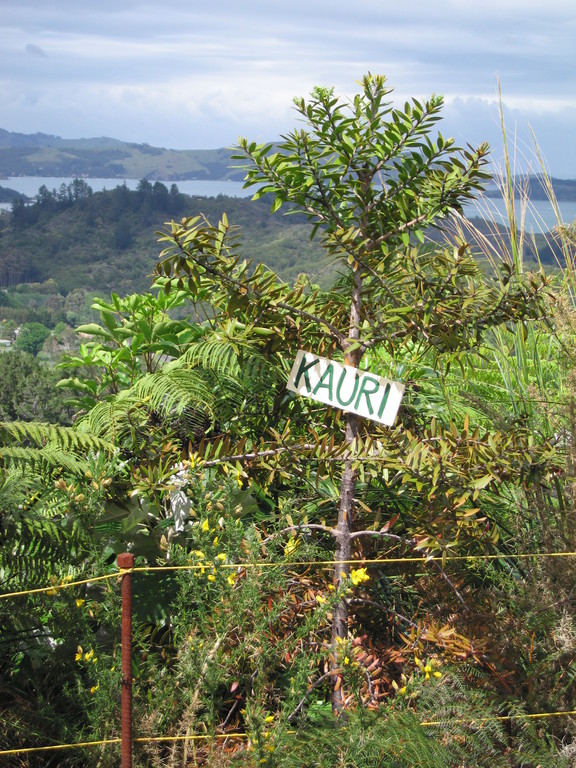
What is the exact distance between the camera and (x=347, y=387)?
5.92 feet

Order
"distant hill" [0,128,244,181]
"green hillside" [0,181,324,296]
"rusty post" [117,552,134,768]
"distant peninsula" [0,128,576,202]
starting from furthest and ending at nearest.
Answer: "distant hill" [0,128,244,181] < "distant peninsula" [0,128,576,202] < "green hillside" [0,181,324,296] < "rusty post" [117,552,134,768]

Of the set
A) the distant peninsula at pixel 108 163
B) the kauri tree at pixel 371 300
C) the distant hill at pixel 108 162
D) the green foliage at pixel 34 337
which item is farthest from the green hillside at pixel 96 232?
the kauri tree at pixel 371 300

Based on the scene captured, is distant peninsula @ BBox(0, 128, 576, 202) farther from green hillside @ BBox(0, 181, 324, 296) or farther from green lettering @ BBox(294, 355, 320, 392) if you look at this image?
green lettering @ BBox(294, 355, 320, 392)

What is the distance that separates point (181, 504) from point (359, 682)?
820 millimetres

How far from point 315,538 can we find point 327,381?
0.60m

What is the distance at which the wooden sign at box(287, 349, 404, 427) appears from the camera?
1760 mm

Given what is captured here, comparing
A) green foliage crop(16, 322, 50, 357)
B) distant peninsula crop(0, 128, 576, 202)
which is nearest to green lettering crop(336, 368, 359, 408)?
green foliage crop(16, 322, 50, 357)

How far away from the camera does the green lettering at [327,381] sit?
181 centimetres

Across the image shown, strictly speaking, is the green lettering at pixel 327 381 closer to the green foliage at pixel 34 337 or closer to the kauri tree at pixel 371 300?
the kauri tree at pixel 371 300

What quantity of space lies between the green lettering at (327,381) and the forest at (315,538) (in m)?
0.04

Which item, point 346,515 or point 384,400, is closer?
point 384,400

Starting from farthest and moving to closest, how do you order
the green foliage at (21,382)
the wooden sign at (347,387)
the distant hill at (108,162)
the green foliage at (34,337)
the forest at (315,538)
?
the distant hill at (108,162) → the green foliage at (34,337) → the green foliage at (21,382) → the wooden sign at (347,387) → the forest at (315,538)

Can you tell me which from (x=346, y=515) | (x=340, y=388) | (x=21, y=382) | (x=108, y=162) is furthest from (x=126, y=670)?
(x=108, y=162)

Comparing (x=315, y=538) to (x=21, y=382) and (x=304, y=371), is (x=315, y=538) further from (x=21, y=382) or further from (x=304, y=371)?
(x=21, y=382)
